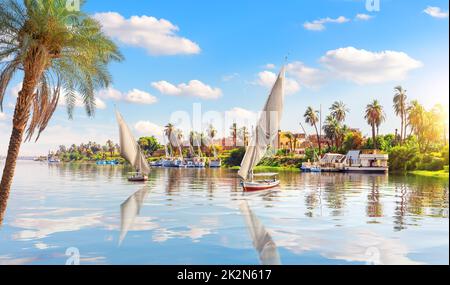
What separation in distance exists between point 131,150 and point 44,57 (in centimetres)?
4720

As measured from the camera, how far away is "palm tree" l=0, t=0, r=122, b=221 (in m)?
19.3

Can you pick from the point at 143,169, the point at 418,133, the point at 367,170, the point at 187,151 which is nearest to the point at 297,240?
the point at 143,169

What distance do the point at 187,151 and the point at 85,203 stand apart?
146145 millimetres

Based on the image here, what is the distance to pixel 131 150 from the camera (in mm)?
65688

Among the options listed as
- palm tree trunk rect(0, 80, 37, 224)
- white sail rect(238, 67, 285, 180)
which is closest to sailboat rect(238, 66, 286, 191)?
white sail rect(238, 67, 285, 180)

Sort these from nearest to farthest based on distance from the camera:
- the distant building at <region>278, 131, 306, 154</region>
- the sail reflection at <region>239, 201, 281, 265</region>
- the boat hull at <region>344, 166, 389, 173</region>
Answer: the sail reflection at <region>239, 201, 281, 265</region> → the boat hull at <region>344, 166, 389, 173</region> → the distant building at <region>278, 131, 306, 154</region>

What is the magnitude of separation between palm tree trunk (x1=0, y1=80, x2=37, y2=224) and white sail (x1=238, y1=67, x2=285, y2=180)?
2925 cm

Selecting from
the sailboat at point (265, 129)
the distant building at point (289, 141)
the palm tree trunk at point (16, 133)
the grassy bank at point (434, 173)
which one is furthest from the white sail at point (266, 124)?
the distant building at point (289, 141)

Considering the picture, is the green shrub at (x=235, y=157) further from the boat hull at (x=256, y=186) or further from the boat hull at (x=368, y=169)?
the boat hull at (x=256, y=186)

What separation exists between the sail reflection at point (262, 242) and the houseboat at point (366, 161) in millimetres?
76321

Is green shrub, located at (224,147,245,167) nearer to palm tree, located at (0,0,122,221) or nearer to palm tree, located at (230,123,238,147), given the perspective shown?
palm tree, located at (230,123,238,147)

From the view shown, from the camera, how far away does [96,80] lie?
22.2 metres

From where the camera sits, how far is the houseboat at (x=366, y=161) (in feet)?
322

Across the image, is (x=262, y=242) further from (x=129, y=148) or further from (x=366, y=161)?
(x=366, y=161)
